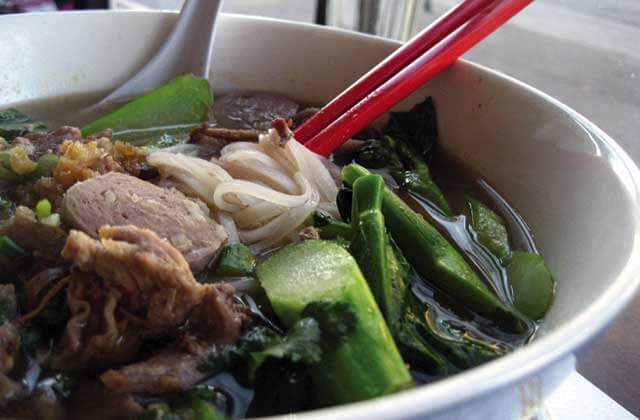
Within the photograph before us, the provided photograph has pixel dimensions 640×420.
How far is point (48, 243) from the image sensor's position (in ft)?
3.26

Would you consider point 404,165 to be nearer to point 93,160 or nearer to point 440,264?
point 440,264

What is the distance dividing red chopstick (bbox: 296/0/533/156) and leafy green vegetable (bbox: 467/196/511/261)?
0.31 metres

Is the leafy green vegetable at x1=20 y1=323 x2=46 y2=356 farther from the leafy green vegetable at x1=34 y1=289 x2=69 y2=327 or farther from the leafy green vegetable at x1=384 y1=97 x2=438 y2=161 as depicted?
the leafy green vegetable at x1=384 y1=97 x2=438 y2=161

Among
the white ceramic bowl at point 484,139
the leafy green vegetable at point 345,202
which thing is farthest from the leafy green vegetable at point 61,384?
the leafy green vegetable at point 345,202

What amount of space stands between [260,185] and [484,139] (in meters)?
0.53

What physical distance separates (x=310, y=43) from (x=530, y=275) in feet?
3.22

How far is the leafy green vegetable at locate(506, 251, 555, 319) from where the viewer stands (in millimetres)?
989

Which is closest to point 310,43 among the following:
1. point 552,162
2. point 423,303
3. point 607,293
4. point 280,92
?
point 280,92

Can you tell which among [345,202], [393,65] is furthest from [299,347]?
[393,65]

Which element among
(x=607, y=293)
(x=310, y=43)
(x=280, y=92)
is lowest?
(x=280, y=92)

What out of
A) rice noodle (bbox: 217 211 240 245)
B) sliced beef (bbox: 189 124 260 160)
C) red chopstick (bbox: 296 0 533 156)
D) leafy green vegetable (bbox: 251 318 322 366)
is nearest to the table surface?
red chopstick (bbox: 296 0 533 156)

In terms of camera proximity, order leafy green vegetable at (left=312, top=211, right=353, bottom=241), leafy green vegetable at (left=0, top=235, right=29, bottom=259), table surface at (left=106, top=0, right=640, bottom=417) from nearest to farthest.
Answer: leafy green vegetable at (left=0, top=235, right=29, bottom=259)
leafy green vegetable at (left=312, top=211, right=353, bottom=241)
table surface at (left=106, top=0, right=640, bottom=417)

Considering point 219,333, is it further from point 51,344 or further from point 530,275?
point 530,275

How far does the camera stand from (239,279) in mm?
1045
